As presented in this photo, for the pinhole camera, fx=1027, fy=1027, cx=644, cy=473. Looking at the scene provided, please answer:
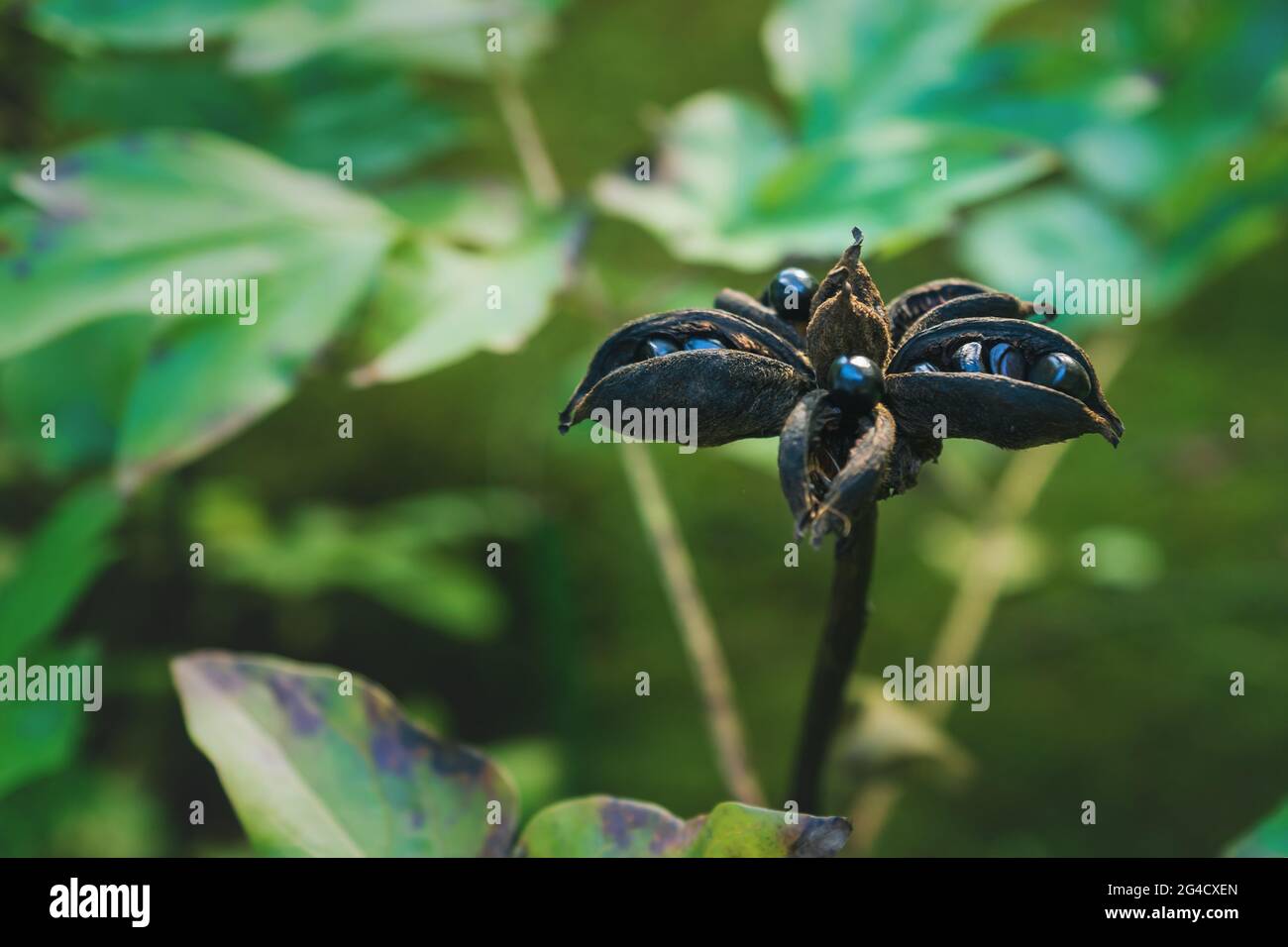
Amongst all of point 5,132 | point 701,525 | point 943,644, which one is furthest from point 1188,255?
point 5,132

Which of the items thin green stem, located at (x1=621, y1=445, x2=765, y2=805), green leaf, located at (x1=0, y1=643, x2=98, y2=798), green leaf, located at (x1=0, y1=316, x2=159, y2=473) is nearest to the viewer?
green leaf, located at (x1=0, y1=643, x2=98, y2=798)

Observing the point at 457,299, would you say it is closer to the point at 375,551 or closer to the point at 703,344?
the point at 703,344

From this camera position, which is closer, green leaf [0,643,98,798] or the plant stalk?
the plant stalk

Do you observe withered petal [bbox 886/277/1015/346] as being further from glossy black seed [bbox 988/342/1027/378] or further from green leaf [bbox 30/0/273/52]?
green leaf [bbox 30/0/273/52]

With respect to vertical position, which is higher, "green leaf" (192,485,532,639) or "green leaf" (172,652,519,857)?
"green leaf" (192,485,532,639)

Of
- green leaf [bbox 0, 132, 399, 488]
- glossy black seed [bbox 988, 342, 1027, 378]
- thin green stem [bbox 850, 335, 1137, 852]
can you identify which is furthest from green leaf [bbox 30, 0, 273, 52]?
thin green stem [bbox 850, 335, 1137, 852]
